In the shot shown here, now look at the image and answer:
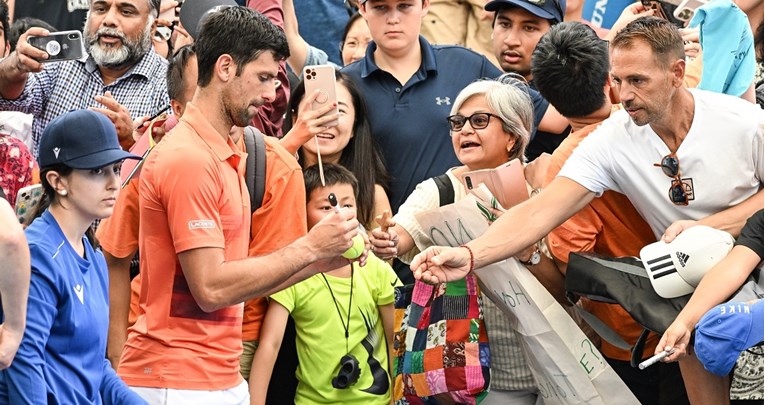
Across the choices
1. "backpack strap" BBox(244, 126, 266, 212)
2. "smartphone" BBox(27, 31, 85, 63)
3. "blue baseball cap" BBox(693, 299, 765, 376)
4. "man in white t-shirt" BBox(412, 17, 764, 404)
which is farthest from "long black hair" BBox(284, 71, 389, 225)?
"blue baseball cap" BBox(693, 299, 765, 376)

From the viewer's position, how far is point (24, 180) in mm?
6266

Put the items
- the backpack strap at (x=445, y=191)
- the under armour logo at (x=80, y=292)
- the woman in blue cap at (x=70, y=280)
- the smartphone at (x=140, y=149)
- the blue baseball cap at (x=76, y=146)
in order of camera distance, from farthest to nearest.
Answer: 1. the backpack strap at (x=445, y=191)
2. the smartphone at (x=140, y=149)
3. the blue baseball cap at (x=76, y=146)
4. the under armour logo at (x=80, y=292)
5. the woman in blue cap at (x=70, y=280)

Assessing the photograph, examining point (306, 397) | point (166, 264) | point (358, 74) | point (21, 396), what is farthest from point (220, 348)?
point (358, 74)

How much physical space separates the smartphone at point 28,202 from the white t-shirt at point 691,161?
222 cm

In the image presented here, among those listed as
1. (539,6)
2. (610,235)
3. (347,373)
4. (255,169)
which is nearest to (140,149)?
(255,169)

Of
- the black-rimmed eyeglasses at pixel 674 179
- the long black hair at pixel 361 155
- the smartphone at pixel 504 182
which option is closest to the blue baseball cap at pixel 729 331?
the black-rimmed eyeglasses at pixel 674 179

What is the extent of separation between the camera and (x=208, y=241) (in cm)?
465

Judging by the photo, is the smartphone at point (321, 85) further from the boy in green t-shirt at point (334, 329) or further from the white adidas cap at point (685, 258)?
the white adidas cap at point (685, 258)

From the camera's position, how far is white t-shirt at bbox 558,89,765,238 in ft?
17.5

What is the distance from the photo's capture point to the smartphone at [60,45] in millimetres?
6625

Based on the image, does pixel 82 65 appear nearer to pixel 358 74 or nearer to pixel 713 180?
pixel 358 74

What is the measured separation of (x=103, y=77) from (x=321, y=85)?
1641mm

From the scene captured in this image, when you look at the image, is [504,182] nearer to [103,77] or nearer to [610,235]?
[610,235]

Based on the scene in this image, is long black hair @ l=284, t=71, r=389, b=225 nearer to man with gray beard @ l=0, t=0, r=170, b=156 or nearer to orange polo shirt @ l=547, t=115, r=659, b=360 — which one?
man with gray beard @ l=0, t=0, r=170, b=156
